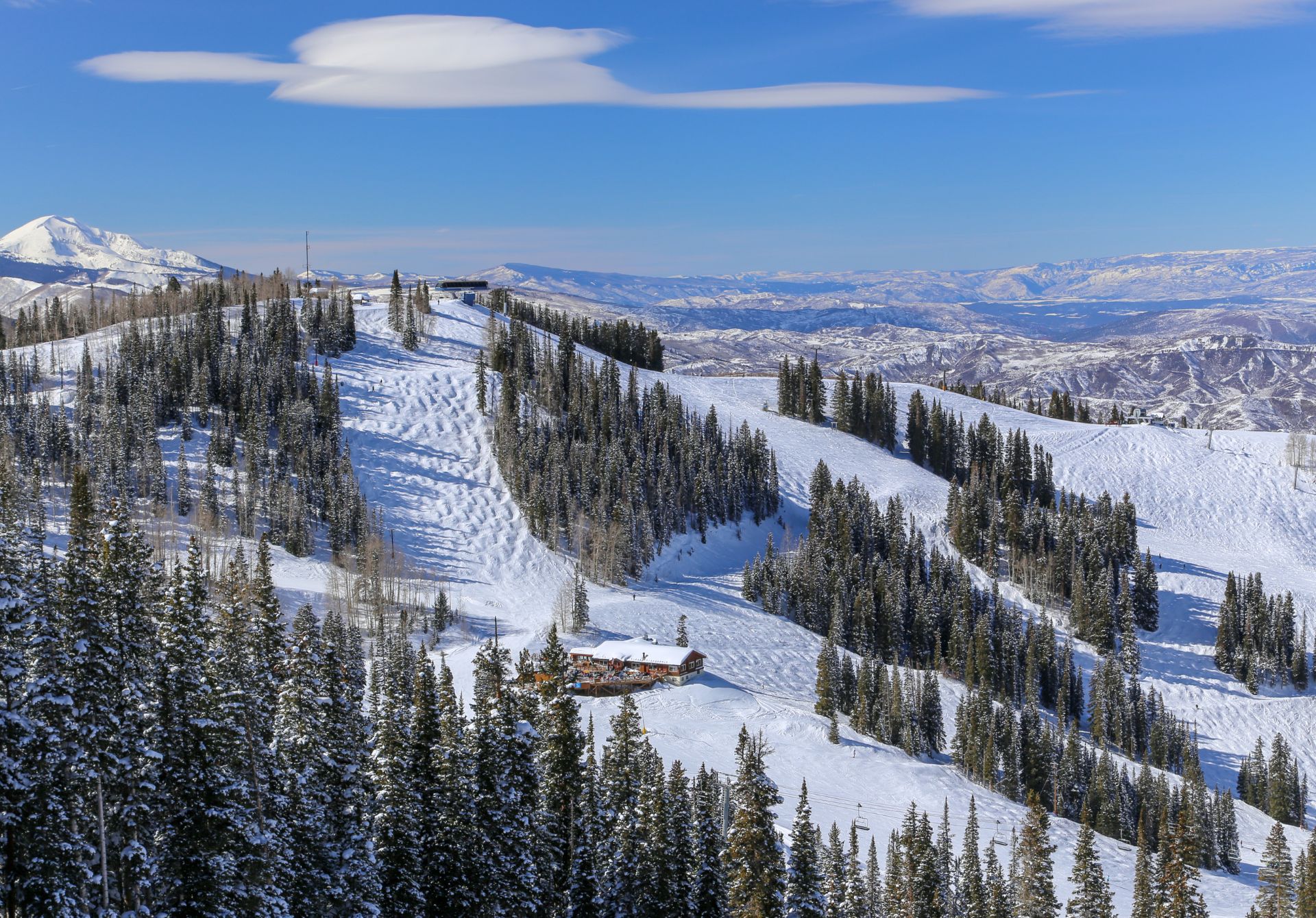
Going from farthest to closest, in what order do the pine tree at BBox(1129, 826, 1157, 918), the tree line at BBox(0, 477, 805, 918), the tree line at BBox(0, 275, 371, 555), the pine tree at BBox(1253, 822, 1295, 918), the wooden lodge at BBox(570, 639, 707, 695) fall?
the tree line at BBox(0, 275, 371, 555) → the wooden lodge at BBox(570, 639, 707, 695) → the pine tree at BBox(1253, 822, 1295, 918) → the pine tree at BBox(1129, 826, 1157, 918) → the tree line at BBox(0, 477, 805, 918)

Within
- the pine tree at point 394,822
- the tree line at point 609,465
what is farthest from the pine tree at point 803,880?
the tree line at point 609,465

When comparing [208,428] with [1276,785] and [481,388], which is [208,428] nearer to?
[481,388]

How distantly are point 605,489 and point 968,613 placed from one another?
56.3 meters

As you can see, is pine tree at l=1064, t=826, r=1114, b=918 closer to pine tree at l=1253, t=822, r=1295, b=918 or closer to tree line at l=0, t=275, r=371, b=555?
pine tree at l=1253, t=822, r=1295, b=918

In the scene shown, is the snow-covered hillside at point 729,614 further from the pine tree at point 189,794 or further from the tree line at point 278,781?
the pine tree at point 189,794

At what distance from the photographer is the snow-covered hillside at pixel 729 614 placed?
90.9 meters

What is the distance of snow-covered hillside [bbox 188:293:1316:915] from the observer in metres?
90.9

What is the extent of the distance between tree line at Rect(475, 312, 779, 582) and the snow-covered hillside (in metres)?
3.64

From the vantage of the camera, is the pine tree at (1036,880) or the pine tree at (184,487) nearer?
the pine tree at (1036,880)

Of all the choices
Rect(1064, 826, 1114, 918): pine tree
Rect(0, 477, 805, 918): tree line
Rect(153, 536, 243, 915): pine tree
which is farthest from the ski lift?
Rect(153, 536, 243, 915): pine tree

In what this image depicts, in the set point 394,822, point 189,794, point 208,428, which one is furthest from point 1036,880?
point 208,428

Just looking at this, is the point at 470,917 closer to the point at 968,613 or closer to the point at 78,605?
the point at 78,605

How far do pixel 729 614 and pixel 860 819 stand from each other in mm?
56052

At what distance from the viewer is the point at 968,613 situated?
15400cm
